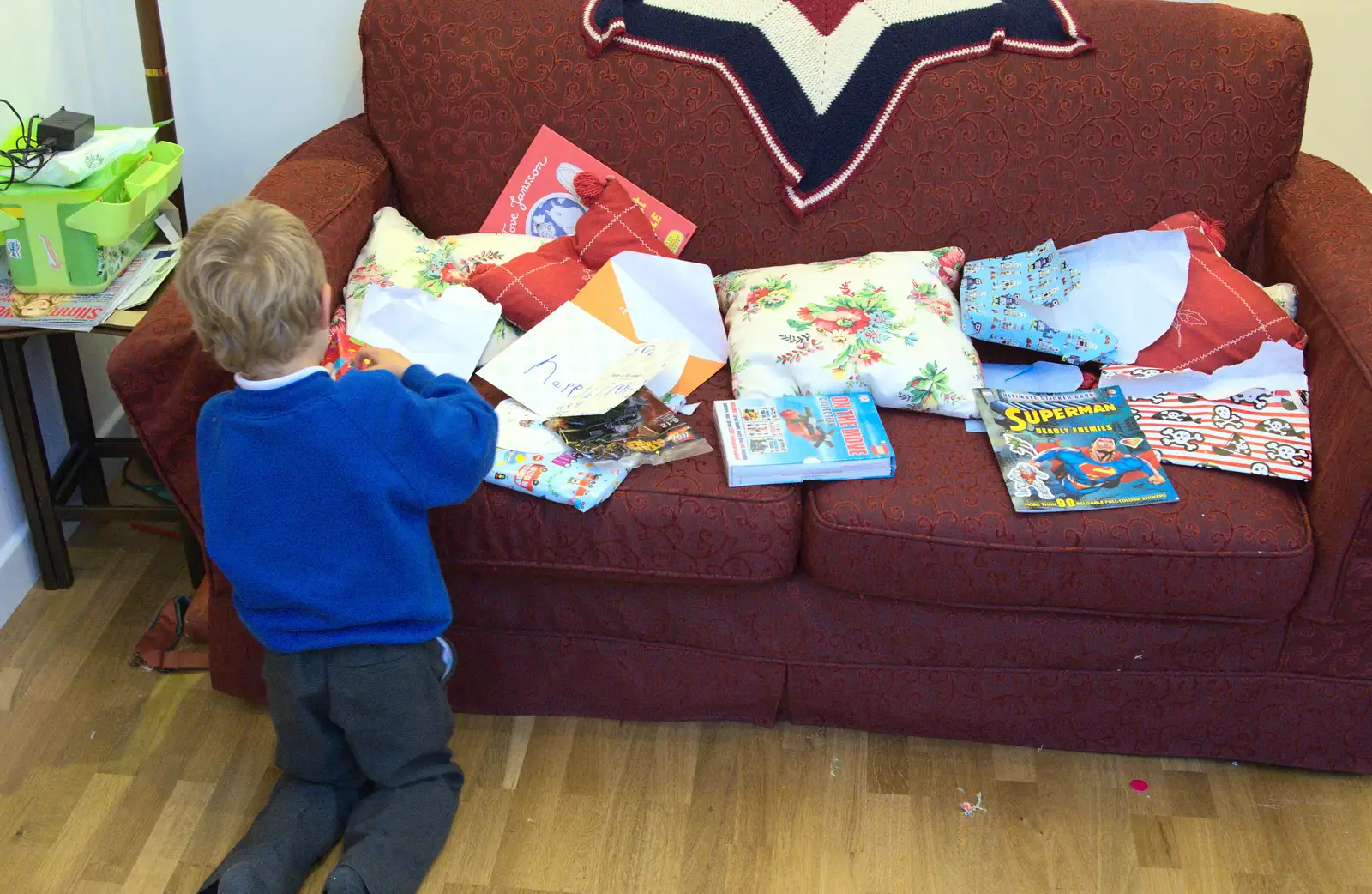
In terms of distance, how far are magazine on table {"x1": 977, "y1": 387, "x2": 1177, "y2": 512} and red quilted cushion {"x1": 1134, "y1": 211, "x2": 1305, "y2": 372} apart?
0.15 metres

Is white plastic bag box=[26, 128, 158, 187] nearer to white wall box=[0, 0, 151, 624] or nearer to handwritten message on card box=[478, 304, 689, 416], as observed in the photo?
white wall box=[0, 0, 151, 624]

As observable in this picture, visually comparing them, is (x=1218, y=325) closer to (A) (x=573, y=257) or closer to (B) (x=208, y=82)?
(A) (x=573, y=257)

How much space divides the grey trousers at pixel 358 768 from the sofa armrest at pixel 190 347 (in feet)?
1.10

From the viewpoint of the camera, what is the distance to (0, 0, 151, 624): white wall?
204 centimetres

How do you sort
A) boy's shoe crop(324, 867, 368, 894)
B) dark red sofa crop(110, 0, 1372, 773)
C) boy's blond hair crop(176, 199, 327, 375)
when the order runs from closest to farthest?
boy's blond hair crop(176, 199, 327, 375) → boy's shoe crop(324, 867, 368, 894) → dark red sofa crop(110, 0, 1372, 773)

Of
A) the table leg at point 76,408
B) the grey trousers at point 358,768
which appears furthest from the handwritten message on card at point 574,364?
the table leg at point 76,408

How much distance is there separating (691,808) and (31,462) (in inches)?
50.3

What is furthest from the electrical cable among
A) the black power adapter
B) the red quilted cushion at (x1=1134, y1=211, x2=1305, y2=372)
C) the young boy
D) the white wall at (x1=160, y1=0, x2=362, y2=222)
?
the red quilted cushion at (x1=1134, y1=211, x2=1305, y2=372)

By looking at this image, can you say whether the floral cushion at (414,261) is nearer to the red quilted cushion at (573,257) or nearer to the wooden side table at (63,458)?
the red quilted cushion at (573,257)

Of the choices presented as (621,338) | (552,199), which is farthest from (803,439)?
(552,199)

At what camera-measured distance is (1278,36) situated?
2006mm

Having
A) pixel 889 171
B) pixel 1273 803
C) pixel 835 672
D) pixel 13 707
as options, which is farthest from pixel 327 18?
pixel 1273 803

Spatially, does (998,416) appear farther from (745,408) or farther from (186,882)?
(186,882)

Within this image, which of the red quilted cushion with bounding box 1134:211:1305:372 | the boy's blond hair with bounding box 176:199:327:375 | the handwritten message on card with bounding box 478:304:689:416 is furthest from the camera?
→ the red quilted cushion with bounding box 1134:211:1305:372
